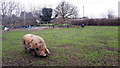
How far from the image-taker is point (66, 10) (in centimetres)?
3394

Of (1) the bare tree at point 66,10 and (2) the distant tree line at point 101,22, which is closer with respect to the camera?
(2) the distant tree line at point 101,22

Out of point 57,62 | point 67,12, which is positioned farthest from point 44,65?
point 67,12

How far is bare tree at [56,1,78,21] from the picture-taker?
112ft

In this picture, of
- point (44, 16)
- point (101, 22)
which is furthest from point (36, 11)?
point (101, 22)

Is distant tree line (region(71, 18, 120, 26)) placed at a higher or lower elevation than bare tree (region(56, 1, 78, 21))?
lower

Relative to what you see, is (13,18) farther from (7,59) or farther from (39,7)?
(7,59)

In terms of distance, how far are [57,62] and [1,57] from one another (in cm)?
268

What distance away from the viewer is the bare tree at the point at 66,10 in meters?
34.0

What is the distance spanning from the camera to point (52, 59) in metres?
4.54

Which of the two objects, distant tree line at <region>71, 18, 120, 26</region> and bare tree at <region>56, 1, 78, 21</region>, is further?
A: bare tree at <region>56, 1, 78, 21</region>

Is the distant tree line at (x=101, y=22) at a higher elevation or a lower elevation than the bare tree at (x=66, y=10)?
lower

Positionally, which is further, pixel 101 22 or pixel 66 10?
pixel 66 10

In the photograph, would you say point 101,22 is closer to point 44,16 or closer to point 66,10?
point 66,10

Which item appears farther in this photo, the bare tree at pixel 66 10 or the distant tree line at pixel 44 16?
the bare tree at pixel 66 10
